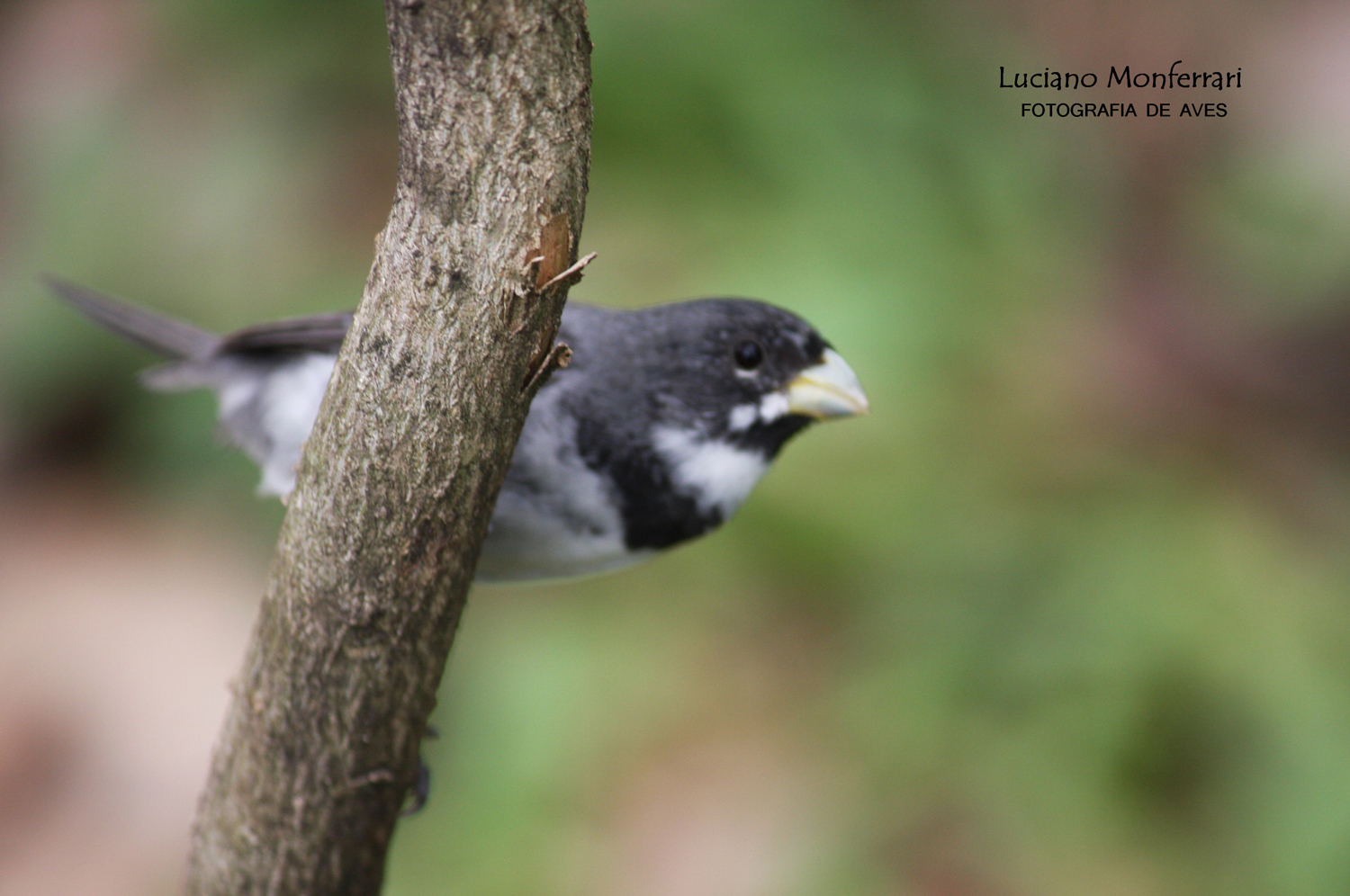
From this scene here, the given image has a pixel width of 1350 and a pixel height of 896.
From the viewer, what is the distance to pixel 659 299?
449 cm

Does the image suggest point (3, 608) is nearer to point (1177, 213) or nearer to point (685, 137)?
point (685, 137)

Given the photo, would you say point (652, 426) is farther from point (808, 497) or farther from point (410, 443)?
point (808, 497)

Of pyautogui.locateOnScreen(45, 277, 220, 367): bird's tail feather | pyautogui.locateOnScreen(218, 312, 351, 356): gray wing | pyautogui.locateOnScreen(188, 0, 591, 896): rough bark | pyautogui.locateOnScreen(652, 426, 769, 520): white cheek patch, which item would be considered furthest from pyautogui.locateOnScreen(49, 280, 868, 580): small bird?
pyautogui.locateOnScreen(45, 277, 220, 367): bird's tail feather

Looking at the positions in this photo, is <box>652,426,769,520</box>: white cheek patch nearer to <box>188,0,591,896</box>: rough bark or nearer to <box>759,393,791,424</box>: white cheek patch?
<box>759,393,791,424</box>: white cheek patch

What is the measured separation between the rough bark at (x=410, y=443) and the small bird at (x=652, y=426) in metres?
0.66

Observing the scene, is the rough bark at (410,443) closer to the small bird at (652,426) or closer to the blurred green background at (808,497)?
the small bird at (652,426)

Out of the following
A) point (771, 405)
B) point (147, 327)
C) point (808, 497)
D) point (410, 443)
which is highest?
point (147, 327)

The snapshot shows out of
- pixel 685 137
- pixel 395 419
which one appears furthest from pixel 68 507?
pixel 395 419

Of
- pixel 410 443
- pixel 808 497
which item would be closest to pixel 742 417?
pixel 410 443

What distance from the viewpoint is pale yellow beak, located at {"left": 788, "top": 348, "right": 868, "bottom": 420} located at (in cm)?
271

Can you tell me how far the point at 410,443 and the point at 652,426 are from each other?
Answer: 1.02 metres

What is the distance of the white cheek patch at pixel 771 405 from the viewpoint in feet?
9.01

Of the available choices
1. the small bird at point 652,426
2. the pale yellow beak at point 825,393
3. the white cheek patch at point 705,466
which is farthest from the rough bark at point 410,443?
the pale yellow beak at point 825,393

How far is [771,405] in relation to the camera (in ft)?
9.02
